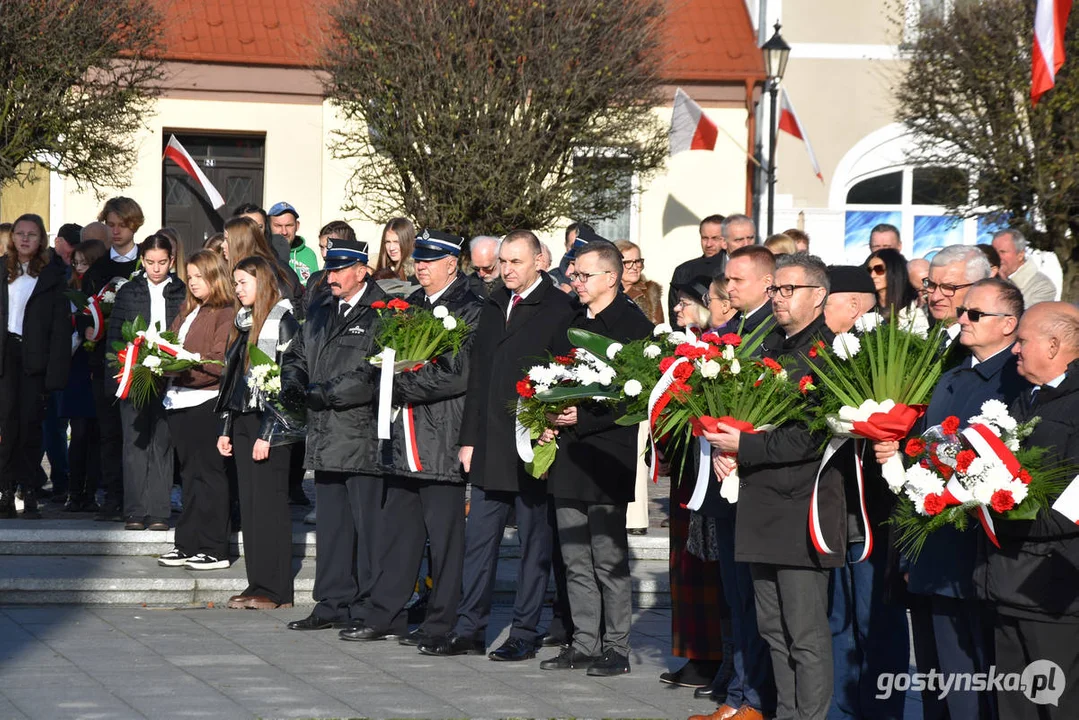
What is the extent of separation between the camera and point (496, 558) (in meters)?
8.62

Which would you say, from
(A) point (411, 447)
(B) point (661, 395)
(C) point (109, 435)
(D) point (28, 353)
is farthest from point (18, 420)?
(B) point (661, 395)

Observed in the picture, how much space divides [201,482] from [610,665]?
3553 mm

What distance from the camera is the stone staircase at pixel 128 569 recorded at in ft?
32.8

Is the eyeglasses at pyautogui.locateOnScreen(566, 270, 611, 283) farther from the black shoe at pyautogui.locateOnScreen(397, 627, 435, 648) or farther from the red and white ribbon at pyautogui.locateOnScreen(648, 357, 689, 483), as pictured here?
the black shoe at pyautogui.locateOnScreen(397, 627, 435, 648)

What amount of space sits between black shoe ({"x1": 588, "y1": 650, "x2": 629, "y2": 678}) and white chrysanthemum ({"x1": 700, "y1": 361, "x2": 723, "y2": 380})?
7.26 ft

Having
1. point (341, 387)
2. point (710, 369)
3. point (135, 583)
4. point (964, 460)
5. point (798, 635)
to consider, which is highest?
point (710, 369)

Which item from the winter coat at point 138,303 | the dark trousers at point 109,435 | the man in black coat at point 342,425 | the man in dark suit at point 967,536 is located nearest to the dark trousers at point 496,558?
the man in black coat at point 342,425

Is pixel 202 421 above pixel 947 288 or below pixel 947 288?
below

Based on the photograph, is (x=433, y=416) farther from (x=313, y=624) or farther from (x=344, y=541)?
(x=313, y=624)

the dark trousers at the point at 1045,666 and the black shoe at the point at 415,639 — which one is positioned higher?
the dark trousers at the point at 1045,666

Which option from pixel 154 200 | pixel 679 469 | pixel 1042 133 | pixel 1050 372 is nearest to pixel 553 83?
pixel 1042 133

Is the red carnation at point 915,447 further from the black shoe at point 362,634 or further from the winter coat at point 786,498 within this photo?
the black shoe at point 362,634

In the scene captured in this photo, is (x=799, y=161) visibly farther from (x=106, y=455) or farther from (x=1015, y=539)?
(x=1015, y=539)

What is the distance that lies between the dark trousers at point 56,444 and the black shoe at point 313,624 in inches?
167
